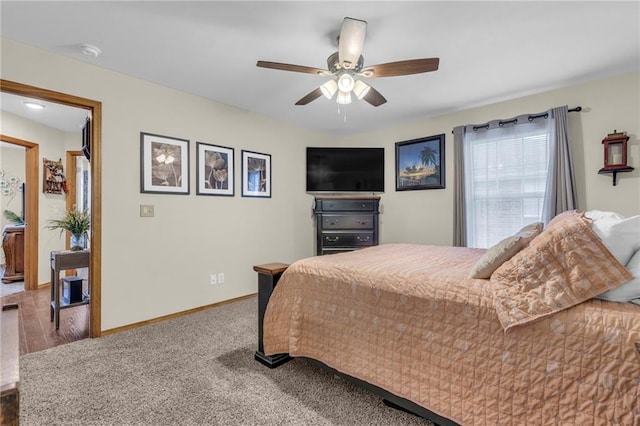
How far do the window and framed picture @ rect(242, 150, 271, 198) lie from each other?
2.55 metres

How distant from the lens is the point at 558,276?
122cm

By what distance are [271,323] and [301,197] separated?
2.73m

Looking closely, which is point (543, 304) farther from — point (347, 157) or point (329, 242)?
point (347, 157)

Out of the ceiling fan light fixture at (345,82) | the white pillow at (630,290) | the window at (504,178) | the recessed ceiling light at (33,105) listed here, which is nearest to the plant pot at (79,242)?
the recessed ceiling light at (33,105)

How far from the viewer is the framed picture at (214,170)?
11.2 feet

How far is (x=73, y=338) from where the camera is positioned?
267 cm

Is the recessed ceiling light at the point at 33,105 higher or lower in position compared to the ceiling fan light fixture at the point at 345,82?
higher

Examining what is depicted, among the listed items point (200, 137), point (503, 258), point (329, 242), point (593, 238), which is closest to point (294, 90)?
point (200, 137)

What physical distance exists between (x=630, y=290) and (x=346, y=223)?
3350mm

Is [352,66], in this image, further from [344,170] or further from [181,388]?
[344,170]

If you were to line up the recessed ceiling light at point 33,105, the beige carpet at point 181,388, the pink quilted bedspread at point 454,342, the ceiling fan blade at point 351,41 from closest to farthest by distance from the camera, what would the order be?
the pink quilted bedspread at point 454,342, the beige carpet at point 181,388, the ceiling fan blade at point 351,41, the recessed ceiling light at point 33,105

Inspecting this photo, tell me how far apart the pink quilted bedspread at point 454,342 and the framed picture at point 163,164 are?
6.14 ft

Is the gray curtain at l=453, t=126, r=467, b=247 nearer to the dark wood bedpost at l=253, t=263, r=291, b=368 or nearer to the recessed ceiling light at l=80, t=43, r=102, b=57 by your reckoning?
the dark wood bedpost at l=253, t=263, r=291, b=368

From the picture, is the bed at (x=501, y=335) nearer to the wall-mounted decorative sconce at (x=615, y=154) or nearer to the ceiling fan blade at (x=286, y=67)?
the ceiling fan blade at (x=286, y=67)
